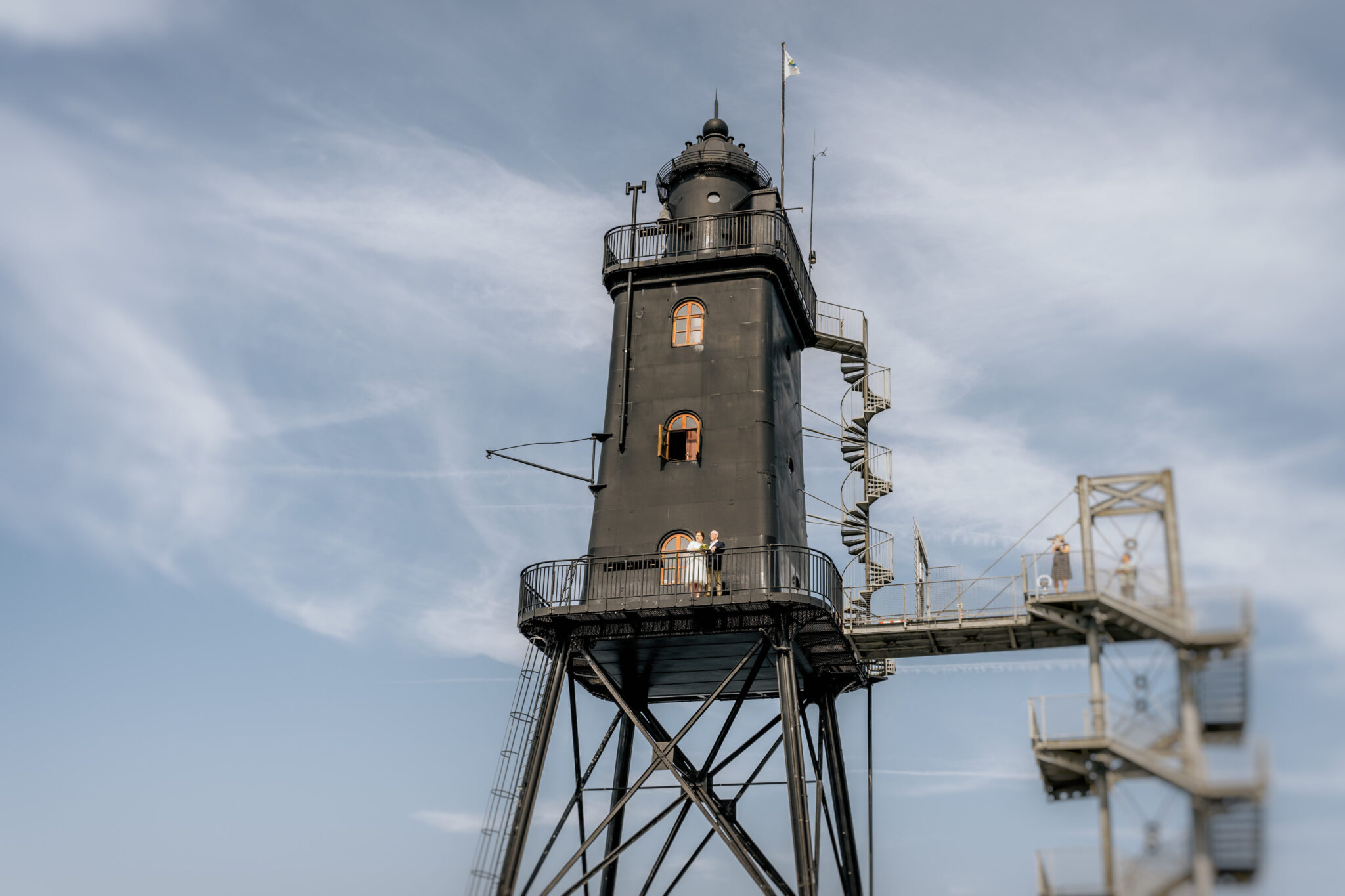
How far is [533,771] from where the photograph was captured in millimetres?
33438

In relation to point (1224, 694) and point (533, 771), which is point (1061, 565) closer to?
point (1224, 694)

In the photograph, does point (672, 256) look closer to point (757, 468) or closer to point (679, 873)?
point (757, 468)

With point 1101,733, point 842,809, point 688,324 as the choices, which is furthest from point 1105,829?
point 688,324

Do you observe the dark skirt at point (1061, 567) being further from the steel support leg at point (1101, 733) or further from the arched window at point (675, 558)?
the arched window at point (675, 558)

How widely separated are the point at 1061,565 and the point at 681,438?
35.4 ft

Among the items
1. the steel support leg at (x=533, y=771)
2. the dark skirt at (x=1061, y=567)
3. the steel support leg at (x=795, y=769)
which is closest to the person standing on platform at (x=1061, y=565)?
the dark skirt at (x=1061, y=567)

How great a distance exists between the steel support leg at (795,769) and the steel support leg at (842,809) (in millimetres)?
4922

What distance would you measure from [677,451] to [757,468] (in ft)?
7.88

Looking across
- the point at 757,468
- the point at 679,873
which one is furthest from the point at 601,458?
the point at 679,873

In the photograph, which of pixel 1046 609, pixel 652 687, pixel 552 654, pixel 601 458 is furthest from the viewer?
pixel 652 687

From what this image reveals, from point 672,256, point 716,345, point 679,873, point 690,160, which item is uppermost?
point 690,160

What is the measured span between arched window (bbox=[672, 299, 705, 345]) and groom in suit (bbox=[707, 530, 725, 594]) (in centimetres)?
665

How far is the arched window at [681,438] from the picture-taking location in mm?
36938

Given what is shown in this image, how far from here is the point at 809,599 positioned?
109ft
